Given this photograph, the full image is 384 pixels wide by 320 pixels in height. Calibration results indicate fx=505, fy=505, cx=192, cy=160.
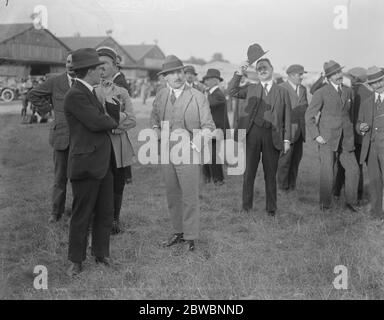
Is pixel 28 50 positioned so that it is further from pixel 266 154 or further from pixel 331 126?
pixel 331 126

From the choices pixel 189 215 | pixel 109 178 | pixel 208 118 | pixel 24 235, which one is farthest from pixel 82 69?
pixel 24 235

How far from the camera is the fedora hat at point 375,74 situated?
6.21 meters

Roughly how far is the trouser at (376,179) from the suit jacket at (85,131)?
144 inches

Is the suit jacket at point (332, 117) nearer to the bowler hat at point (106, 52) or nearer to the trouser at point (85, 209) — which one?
the bowler hat at point (106, 52)

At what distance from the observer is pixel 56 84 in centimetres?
590

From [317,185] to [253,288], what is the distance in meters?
5.01

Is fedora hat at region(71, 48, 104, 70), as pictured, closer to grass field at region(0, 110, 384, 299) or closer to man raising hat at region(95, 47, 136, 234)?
man raising hat at region(95, 47, 136, 234)

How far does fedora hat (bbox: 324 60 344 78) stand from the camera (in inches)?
269

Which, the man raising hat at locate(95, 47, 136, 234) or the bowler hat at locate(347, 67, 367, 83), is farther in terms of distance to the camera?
the bowler hat at locate(347, 67, 367, 83)

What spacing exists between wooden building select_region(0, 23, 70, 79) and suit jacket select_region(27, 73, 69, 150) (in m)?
0.54

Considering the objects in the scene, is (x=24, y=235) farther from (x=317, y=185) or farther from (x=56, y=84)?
(x=317, y=185)

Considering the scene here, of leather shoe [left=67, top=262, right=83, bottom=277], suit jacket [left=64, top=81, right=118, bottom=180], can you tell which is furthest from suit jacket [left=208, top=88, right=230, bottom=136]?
leather shoe [left=67, top=262, right=83, bottom=277]

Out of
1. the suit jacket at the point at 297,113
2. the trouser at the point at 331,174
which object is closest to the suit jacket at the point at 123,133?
the trouser at the point at 331,174

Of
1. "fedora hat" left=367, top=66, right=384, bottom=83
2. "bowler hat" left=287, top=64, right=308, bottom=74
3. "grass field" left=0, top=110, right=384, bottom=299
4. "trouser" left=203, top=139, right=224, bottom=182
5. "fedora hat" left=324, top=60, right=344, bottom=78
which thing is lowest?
"grass field" left=0, top=110, right=384, bottom=299
